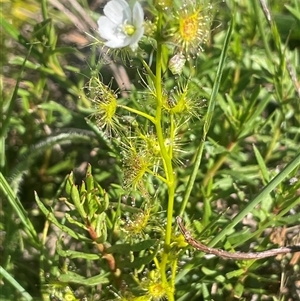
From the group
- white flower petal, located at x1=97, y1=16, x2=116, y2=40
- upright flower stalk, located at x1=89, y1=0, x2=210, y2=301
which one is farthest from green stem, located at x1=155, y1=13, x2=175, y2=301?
white flower petal, located at x1=97, y1=16, x2=116, y2=40

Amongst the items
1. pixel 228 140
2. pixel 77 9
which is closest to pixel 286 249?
pixel 228 140

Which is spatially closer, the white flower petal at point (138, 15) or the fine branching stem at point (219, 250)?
the white flower petal at point (138, 15)

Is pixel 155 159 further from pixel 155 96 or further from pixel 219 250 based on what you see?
pixel 219 250

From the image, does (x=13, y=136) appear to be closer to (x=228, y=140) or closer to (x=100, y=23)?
(x=228, y=140)

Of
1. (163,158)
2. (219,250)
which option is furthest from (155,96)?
(219,250)

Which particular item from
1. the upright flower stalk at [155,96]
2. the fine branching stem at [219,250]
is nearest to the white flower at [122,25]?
the upright flower stalk at [155,96]

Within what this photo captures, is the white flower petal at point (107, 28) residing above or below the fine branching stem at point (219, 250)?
above

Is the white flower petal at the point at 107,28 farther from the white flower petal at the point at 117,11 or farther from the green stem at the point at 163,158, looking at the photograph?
the green stem at the point at 163,158
